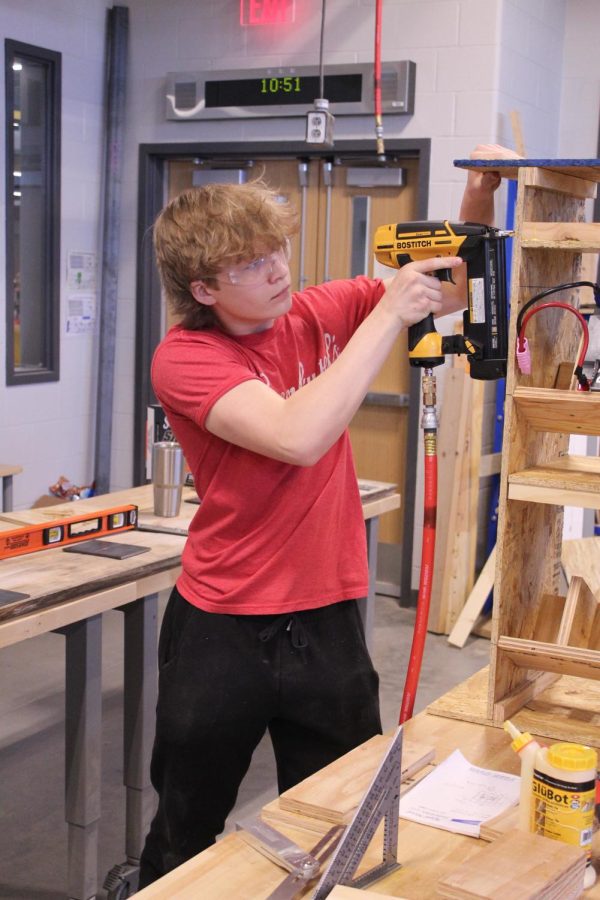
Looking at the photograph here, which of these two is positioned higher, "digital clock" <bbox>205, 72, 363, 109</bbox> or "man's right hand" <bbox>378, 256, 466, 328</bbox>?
"digital clock" <bbox>205, 72, 363, 109</bbox>

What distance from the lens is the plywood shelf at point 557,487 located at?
66.2 inches

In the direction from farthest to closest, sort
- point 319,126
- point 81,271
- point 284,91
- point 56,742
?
point 81,271 < point 284,91 < point 319,126 < point 56,742

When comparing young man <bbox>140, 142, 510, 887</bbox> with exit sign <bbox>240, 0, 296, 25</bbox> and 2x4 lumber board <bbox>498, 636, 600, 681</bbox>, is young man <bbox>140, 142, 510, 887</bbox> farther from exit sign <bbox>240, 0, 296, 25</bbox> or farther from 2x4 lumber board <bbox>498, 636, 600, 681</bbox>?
exit sign <bbox>240, 0, 296, 25</bbox>

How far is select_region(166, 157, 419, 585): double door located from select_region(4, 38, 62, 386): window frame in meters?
0.89

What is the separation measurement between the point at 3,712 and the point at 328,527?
2329mm

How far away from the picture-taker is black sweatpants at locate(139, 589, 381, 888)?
1.81 metres

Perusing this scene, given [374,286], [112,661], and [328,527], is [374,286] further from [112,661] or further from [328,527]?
[112,661]

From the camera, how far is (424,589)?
169cm

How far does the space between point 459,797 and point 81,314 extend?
4.36 meters

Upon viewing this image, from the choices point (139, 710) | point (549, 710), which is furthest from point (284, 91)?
point (549, 710)

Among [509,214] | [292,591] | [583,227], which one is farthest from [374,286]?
[509,214]

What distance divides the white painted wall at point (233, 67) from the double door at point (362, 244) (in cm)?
21

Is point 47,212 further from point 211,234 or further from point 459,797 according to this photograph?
point 459,797

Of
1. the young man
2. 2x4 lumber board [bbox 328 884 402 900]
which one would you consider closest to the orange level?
the young man
